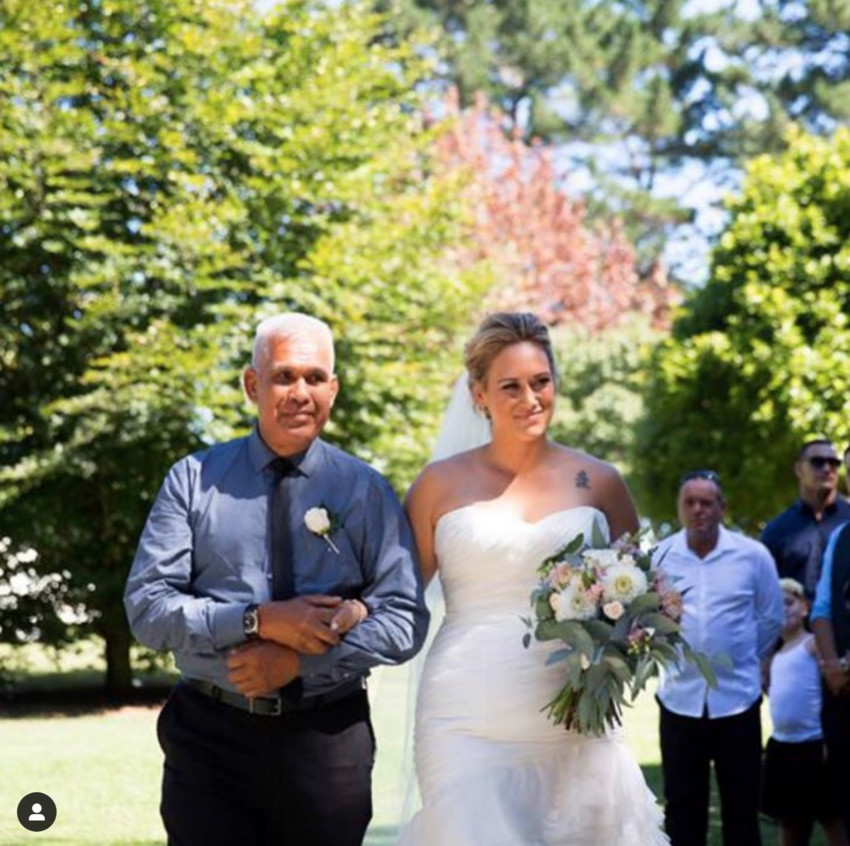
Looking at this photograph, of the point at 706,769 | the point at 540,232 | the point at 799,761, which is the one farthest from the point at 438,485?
the point at 540,232

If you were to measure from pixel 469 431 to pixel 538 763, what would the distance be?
2955 millimetres

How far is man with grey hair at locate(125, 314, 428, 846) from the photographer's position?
5.46 meters

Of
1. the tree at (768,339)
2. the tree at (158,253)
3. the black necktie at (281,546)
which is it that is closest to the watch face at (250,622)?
the black necktie at (281,546)

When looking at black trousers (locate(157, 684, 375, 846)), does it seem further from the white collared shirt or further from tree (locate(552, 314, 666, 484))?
tree (locate(552, 314, 666, 484))

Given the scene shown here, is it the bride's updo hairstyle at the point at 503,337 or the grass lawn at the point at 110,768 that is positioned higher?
the bride's updo hairstyle at the point at 503,337

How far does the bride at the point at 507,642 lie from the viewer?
21.0 ft

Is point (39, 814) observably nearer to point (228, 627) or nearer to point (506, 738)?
point (506, 738)

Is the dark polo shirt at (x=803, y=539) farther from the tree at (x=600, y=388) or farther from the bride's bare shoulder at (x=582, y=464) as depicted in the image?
the tree at (x=600, y=388)

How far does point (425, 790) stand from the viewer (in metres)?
6.56

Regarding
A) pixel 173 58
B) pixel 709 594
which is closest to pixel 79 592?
pixel 173 58

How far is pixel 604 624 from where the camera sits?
6207 millimetres

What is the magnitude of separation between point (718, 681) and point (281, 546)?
5.27 m

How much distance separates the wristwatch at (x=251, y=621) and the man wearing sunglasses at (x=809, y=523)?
26.7ft

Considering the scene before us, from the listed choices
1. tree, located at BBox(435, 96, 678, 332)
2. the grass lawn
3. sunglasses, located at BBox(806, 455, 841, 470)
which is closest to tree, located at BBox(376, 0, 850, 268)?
tree, located at BBox(435, 96, 678, 332)
